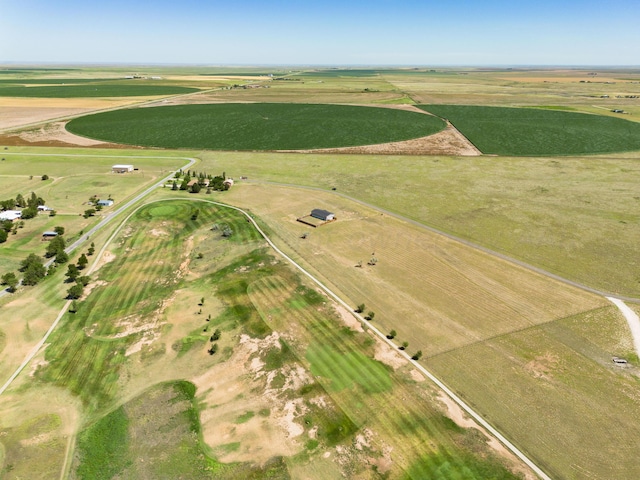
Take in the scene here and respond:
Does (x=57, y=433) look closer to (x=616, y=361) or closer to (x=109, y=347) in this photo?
(x=109, y=347)

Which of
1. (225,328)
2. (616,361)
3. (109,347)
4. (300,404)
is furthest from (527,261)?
(109,347)

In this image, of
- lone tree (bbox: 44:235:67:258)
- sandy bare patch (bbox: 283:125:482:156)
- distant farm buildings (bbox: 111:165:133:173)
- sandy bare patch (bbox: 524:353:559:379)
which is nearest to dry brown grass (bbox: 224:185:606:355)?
sandy bare patch (bbox: 524:353:559:379)

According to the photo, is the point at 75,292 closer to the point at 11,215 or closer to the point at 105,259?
the point at 105,259

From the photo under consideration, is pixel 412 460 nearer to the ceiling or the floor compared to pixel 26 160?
nearer to the floor

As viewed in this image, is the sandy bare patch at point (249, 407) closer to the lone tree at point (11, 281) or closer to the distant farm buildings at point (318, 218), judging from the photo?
the distant farm buildings at point (318, 218)

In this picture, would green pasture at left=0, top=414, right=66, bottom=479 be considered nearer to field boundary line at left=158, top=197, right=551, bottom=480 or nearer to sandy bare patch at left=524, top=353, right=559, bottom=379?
field boundary line at left=158, top=197, right=551, bottom=480

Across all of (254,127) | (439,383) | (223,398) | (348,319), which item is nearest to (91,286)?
(223,398)
